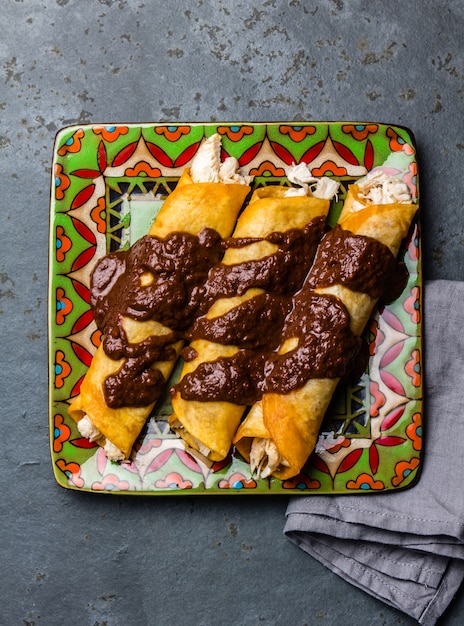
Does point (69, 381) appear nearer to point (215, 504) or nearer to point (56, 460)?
point (56, 460)

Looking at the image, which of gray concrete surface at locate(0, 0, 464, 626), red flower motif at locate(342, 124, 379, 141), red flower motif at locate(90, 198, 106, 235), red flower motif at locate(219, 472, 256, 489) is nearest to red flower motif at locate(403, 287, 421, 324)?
gray concrete surface at locate(0, 0, 464, 626)

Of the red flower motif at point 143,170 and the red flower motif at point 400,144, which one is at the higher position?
the red flower motif at point 400,144

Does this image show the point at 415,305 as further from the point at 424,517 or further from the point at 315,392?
the point at 424,517

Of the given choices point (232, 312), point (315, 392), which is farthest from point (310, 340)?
point (232, 312)

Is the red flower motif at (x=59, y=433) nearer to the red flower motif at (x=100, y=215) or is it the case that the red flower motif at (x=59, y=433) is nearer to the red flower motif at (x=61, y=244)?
the red flower motif at (x=61, y=244)

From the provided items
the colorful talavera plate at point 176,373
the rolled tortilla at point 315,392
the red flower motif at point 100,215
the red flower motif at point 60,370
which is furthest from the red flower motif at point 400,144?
the red flower motif at point 60,370

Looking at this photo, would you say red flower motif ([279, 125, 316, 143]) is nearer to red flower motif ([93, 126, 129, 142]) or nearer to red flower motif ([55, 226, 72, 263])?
red flower motif ([93, 126, 129, 142])

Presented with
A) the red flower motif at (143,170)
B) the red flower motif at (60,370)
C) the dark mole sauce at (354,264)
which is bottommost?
the red flower motif at (60,370)
